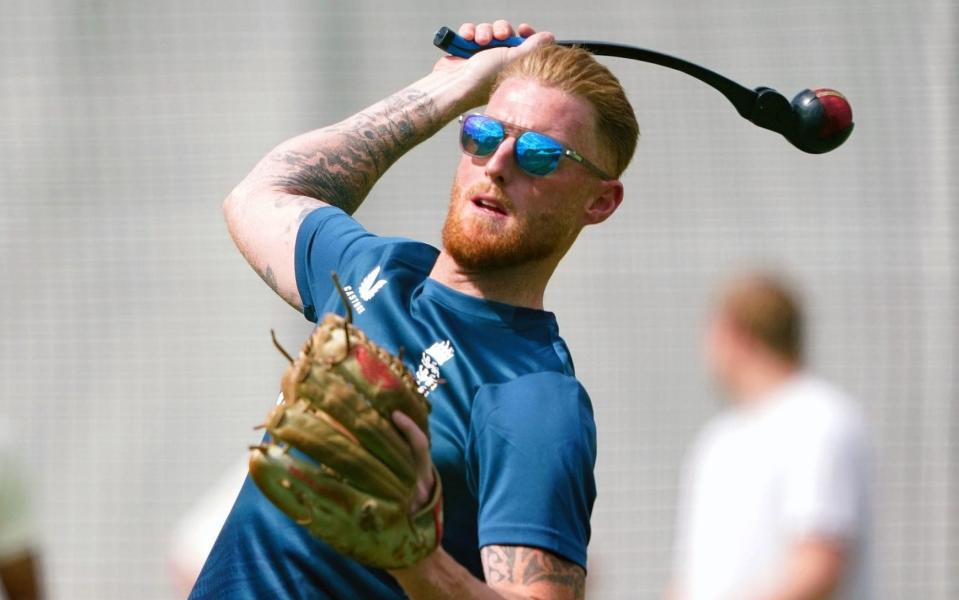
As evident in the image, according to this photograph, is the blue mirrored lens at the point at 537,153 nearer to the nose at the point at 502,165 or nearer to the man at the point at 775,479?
the nose at the point at 502,165

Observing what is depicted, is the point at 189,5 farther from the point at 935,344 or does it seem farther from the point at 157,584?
the point at 935,344

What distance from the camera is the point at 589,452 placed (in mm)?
2637

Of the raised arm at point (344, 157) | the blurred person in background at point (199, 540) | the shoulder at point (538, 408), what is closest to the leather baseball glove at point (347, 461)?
the shoulder at point (538, 408)

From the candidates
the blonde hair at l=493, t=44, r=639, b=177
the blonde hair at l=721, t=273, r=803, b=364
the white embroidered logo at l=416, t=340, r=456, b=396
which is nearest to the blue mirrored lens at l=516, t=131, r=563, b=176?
the blonde hair at l=493, t=44, r=639, b=177

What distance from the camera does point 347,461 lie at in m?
2.22

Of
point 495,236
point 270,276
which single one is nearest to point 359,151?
point 270,276

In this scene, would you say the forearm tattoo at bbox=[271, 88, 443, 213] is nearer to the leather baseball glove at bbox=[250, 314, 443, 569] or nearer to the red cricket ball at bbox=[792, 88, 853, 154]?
the red cricket ball at bbox=[792, 88, 853, 154]

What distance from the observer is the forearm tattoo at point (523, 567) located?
2459 mm

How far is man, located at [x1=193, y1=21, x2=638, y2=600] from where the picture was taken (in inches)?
99.0

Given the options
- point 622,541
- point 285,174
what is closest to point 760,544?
point 285,174

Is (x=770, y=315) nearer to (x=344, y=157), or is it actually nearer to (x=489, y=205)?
(x=344, y=157)

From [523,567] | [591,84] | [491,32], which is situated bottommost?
[523,567]

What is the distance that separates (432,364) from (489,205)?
368 mm

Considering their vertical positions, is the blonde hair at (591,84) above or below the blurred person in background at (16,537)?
above
